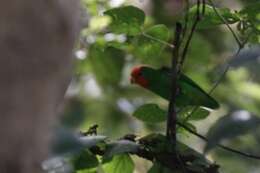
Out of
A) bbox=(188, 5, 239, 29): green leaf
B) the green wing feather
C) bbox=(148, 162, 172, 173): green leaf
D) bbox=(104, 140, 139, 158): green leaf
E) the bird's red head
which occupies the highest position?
bbox=(188, 5, 239, 29): green leaf

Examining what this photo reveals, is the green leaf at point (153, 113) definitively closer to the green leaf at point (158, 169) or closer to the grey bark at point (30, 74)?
the green leaf at point (158, 169)

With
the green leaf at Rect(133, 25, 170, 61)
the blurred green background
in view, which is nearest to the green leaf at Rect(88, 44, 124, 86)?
the blurred green background

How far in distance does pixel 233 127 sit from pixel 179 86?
0.18 meters

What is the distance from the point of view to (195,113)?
0.88 metres

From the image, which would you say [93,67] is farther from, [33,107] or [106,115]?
[33,107]

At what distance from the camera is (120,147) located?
78 cm

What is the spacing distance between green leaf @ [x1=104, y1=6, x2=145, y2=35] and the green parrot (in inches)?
3.0

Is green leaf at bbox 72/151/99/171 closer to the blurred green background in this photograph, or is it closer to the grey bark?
the grey bark

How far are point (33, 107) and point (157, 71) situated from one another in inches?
14.9

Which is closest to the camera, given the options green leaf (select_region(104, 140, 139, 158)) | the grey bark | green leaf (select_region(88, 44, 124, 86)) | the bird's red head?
the grey bark

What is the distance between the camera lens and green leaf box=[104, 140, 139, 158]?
2.54 ft

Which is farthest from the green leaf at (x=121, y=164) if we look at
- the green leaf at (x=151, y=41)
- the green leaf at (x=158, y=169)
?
the green leaf at (x=151, y=41)

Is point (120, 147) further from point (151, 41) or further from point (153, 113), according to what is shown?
point (151, 41)

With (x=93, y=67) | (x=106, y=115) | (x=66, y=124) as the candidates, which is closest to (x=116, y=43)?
(x=66, y=124)
